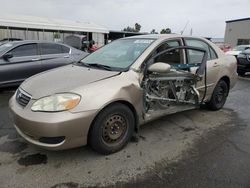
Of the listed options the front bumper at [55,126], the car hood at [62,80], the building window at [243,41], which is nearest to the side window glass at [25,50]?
the car hood at [62,80]

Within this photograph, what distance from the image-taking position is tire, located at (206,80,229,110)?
4.83 meters

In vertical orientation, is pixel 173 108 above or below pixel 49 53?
below

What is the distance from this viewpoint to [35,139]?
2736 millimetres

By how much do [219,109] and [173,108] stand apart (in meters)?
1.76

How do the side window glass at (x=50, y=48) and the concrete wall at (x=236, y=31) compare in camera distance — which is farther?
the concrete wall at (x=236, y=31)

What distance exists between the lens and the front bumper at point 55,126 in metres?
2.58

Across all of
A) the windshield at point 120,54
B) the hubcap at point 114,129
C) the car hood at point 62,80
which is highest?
the windshield at point 120,54

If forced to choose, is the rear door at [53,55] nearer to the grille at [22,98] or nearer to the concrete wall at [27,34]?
the grille at [22,98]

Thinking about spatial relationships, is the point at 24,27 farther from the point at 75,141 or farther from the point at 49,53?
the point at 75,141

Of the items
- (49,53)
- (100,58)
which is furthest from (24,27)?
(100,58)

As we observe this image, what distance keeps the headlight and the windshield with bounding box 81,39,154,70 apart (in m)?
0.90

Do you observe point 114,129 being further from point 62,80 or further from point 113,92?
point 62,80

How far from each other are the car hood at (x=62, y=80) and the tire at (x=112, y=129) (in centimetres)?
44

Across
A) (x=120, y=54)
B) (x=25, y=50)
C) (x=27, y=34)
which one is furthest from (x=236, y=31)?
(x=120, y=54)
